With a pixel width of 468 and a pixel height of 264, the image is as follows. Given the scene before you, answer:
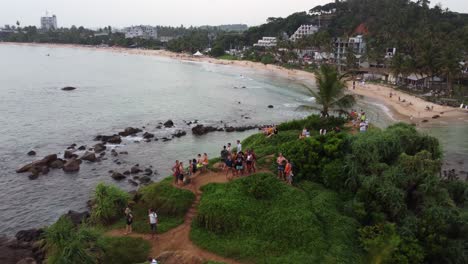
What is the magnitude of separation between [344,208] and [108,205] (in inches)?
431

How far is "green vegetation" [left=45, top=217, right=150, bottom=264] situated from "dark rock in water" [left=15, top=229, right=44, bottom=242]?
654 centimetres

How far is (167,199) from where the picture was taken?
1817 cm

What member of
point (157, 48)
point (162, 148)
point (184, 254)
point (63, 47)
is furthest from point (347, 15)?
point (63, 47)

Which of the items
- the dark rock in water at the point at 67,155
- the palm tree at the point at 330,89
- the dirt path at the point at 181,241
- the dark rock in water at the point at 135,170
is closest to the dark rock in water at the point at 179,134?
the dark rock in water at the point at 135,170

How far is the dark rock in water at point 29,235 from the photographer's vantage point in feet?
67.7

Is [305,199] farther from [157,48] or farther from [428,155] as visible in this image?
[157,48]

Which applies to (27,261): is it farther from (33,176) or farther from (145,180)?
(33,176)

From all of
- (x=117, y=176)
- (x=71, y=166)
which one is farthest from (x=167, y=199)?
(x=71, y=166)

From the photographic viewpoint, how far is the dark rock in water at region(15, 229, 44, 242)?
813 inches

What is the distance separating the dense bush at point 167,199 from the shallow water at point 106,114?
892cm

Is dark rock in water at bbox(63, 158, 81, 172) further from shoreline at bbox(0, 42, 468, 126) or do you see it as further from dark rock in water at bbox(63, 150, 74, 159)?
shoreline at bbox(0, 42, 468, 126)

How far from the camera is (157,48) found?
174 m

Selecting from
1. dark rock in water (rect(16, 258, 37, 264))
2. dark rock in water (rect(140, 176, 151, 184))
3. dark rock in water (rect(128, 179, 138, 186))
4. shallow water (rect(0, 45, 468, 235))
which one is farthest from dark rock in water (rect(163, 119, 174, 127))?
dark rock in water (rect(16, 258, 37, 264))

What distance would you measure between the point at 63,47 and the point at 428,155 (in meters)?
211
